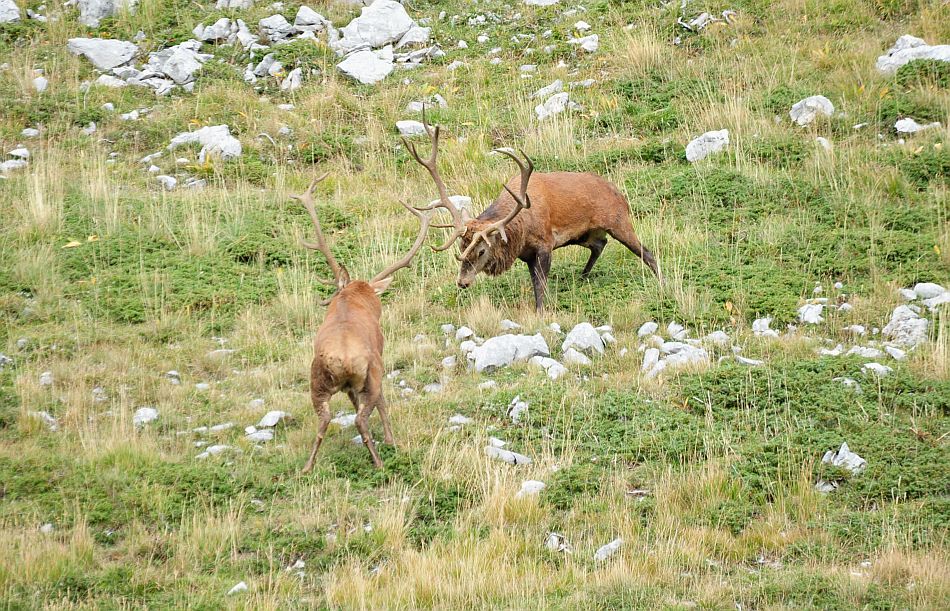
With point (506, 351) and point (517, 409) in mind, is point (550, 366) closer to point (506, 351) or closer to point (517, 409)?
point (506, 351)

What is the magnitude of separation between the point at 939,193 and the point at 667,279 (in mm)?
3242

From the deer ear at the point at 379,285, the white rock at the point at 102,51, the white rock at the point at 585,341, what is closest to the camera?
the deer ear at the point at 379,285

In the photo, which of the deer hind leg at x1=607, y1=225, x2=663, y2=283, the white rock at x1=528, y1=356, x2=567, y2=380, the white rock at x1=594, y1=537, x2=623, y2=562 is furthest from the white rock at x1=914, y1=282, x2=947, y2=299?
the white rock at x1=594, y1=537, x2=623, y2=562

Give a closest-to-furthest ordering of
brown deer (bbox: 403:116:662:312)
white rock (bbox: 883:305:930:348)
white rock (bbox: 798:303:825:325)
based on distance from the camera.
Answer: white rock (bbox: 883:305:930:348) < white rock (bbox: 798:303:825:325) < brown deer (bbox: 403:116:662:312)

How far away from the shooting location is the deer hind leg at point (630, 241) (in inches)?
409

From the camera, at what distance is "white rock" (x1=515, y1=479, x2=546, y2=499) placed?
6.54 metres

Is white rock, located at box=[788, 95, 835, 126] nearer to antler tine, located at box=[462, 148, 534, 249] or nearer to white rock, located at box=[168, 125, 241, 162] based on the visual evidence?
antler tine, located at box=[462, 148, 534, 249]

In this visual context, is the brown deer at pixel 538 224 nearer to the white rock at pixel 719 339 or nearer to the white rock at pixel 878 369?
the white rock at pixel 719 339

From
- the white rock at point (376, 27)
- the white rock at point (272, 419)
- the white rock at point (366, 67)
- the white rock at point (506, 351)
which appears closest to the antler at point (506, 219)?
the white rock at point (506, 351)

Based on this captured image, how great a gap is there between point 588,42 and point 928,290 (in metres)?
7.82

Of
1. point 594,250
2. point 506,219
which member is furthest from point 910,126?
point 506,219

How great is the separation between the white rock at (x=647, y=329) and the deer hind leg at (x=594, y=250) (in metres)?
1.50

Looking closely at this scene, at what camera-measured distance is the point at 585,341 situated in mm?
8961

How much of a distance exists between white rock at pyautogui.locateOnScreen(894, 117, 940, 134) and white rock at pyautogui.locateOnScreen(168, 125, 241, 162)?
830cm
